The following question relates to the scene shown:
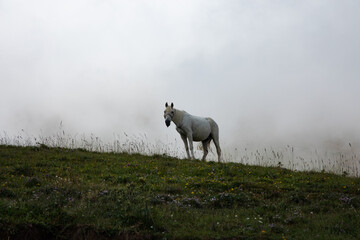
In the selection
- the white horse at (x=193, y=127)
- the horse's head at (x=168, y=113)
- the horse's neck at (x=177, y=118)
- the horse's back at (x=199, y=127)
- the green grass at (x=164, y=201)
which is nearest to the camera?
the green grass at (x=164, y=201)

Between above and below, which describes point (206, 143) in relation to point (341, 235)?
above

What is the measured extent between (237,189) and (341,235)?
3.58 m

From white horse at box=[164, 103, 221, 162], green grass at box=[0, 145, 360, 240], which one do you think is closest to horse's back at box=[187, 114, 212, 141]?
white horse at box=[164, 103, 221, 162]

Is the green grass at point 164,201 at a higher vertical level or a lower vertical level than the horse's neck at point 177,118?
lower

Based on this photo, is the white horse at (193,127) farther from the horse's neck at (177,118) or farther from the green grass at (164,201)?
the green grass at (164,201)

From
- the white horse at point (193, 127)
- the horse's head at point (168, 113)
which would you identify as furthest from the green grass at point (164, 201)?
the white horse at point (193, 127)

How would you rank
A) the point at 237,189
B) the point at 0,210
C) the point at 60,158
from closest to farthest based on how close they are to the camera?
the point at 0,210, the point at 237,189, the point at 60,158

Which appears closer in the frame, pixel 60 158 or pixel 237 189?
pixel 237 189

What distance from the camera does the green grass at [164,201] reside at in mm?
6262

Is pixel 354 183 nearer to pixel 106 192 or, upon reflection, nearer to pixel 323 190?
pixel 323 190

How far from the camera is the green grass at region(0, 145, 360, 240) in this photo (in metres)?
6.26

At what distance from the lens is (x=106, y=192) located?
323 inches

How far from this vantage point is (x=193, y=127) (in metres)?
17.2

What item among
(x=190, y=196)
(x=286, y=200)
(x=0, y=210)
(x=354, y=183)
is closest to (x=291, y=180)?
(x=354, y=183)
